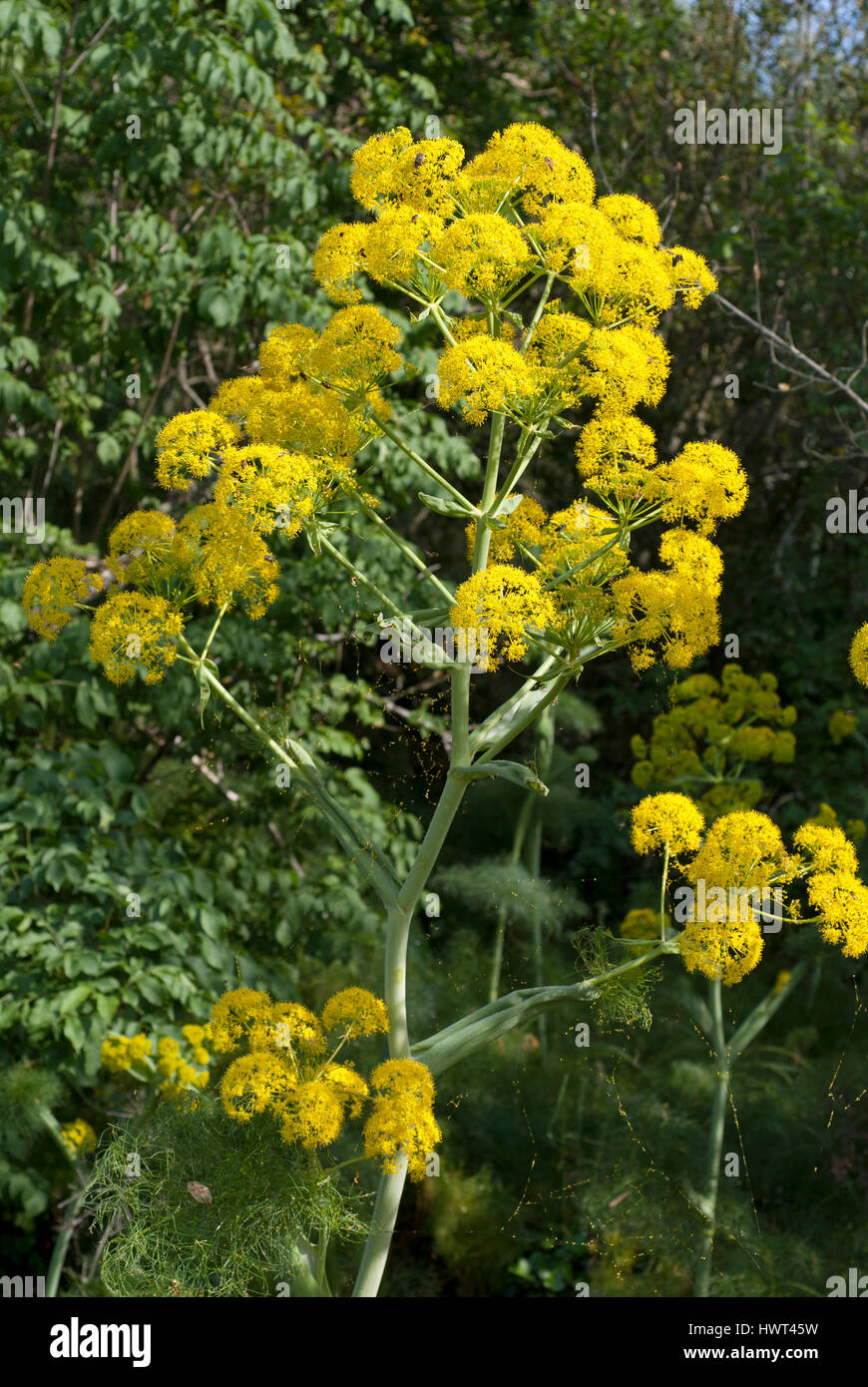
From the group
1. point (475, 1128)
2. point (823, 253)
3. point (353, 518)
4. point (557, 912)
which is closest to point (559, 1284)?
point (475, 1128)

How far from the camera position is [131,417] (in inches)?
150

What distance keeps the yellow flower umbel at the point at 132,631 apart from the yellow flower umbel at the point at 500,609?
1.33 ft

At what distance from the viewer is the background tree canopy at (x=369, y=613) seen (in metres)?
3.05

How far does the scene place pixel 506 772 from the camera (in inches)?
→ 67.4

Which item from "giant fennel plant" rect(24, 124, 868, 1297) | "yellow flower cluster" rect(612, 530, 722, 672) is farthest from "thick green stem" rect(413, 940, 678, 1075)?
"yellow flower cluster" rect(612, 530, 722, 672)

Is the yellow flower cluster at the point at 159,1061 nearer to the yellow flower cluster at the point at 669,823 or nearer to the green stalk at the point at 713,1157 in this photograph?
the green stalk at the point at 713,1157

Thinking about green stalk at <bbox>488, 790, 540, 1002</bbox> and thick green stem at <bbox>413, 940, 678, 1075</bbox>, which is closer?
thick green stem at <bbox>413, 940, 678, 1075</bbox>

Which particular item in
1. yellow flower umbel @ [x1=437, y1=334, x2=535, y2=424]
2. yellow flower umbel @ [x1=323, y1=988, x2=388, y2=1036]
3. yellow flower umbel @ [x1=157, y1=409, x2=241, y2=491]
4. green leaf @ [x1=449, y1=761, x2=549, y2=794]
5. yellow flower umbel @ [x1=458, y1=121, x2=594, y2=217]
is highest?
yellow flower umbel @ [x1=458, y1=121, x2=594, y2=217]

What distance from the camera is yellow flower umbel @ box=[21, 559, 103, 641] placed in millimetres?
1812

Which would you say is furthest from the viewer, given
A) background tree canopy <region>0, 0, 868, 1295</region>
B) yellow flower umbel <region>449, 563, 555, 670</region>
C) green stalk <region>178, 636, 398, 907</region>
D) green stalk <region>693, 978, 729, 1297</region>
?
background tree canopy <region>0, 0, 868, 1295</region>

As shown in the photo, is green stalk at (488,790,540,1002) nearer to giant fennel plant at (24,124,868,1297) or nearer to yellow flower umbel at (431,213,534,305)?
giant fennel plant at (24,124,868,1297)

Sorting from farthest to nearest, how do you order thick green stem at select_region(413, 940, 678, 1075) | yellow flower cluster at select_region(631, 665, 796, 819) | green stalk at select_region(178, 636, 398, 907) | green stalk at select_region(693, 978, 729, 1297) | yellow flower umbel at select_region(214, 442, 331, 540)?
yellow flower cluster at select_region(631, 665, 796, 819) → green stalk at select_region(693, 978, 729, 1297) → green stalk at select_region(178, 636, 398, 907) → thick green stem at select_region(413, 940, 678, 1075) → yellow flower umbel at select_region(214, 442, 331, 540)

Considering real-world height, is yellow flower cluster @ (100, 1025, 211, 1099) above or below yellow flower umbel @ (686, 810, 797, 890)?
below
